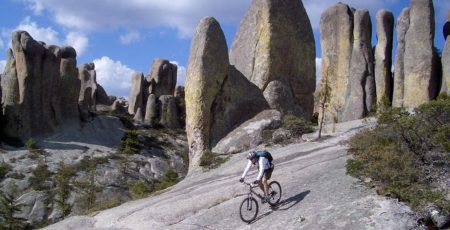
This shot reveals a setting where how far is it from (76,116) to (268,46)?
25.1 m

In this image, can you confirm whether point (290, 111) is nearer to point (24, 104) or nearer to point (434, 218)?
point (434, 218)

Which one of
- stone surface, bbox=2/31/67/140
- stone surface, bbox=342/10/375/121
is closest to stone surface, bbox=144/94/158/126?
stone surface, bbox=2/31/67/140

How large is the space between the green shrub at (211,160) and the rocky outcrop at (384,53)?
35.6 feet

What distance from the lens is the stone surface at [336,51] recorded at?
109 ft

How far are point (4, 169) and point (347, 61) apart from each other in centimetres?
2384

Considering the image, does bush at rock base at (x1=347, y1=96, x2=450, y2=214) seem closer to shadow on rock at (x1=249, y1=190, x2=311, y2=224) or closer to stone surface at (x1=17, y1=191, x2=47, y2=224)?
shadow on rock at (x1=249, y1=190, x2=311, y2=224)

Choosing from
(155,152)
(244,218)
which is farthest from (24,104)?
(244,218)

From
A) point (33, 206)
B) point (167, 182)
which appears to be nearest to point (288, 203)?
point (167, 182)

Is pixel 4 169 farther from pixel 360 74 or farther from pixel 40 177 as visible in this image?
pixel 360 74

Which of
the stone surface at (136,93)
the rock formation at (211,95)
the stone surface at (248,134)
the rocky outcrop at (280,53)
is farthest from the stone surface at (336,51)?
the stone surface at (136,93)

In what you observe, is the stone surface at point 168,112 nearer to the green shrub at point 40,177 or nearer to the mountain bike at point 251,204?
the green shrub at point 40,177

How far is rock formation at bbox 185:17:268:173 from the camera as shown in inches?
1059

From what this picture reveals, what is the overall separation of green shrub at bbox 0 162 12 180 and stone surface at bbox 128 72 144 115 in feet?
98.4

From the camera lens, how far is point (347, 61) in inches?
1320
